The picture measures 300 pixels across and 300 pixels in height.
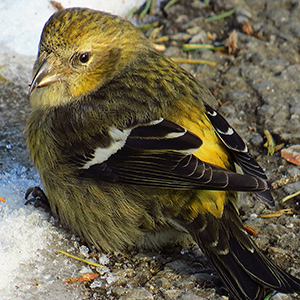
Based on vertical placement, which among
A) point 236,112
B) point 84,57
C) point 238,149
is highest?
point 84,57

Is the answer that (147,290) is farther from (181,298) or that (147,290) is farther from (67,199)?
(67,199)

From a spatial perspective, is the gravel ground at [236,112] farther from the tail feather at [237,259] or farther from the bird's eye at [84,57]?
the bird's eye at [84,57]

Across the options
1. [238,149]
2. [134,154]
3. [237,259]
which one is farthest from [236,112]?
[237,259]

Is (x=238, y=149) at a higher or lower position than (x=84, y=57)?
lower

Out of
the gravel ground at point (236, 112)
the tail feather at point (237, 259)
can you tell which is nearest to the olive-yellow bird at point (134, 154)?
the tail feather at point (237, 259)

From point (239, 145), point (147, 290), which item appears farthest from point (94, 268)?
point (239, 145)

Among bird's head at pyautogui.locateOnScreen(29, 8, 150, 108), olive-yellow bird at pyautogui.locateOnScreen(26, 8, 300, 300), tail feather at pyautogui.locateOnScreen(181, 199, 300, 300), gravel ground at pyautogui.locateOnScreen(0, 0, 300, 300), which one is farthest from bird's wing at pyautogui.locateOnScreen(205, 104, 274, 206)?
bird's head at pyautogui.locateOnScreen(29, 8, 150, 108)

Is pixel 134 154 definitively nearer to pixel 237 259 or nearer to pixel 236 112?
pixel 237 259
